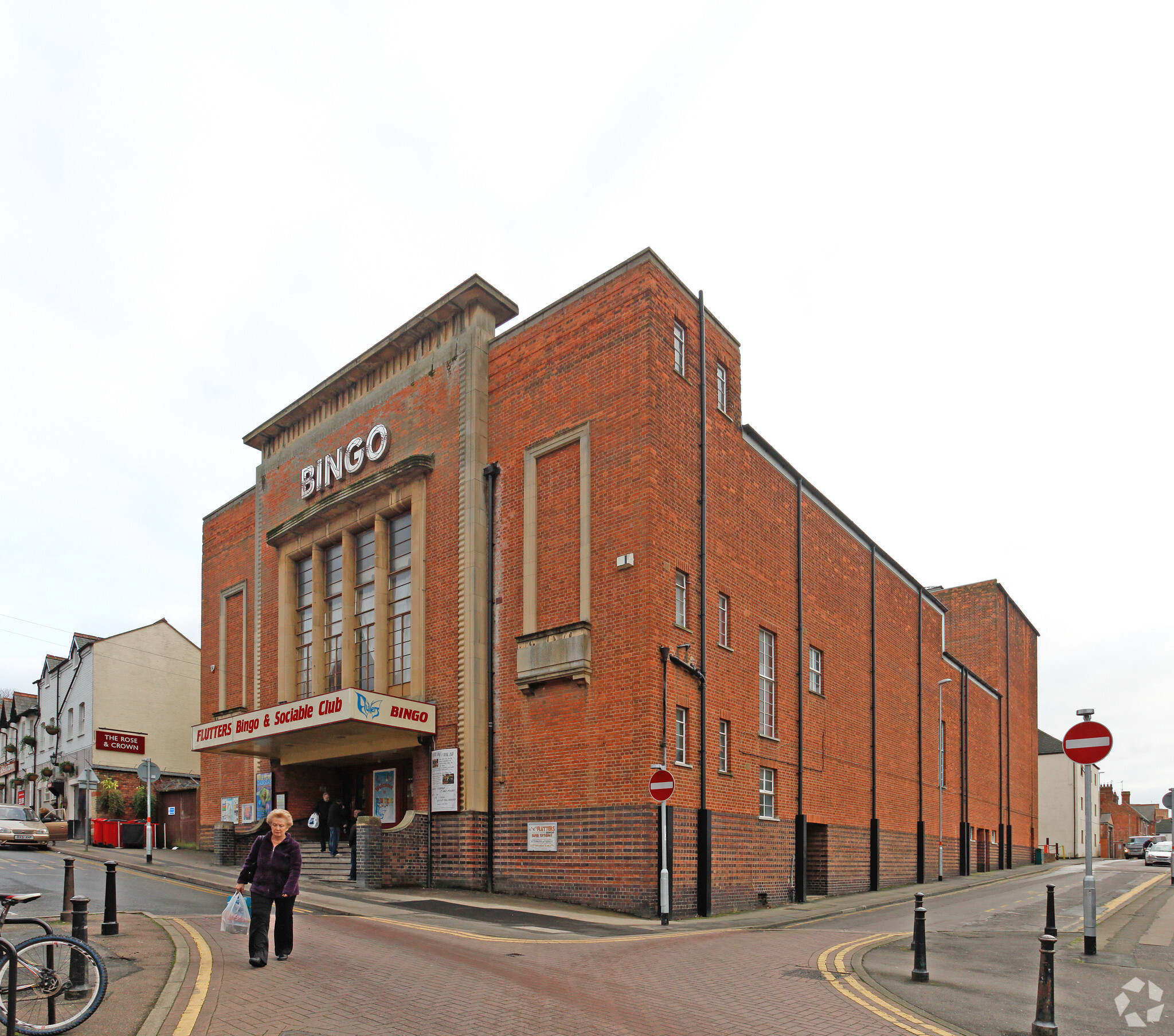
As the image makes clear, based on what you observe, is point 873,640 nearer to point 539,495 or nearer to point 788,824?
point 788,824

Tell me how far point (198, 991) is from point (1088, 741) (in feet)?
38.8

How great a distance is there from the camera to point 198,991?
9.02m

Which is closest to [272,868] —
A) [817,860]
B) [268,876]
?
[268,876]

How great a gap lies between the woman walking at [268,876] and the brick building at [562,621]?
10.2 metres

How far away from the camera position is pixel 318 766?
29062 millimetres

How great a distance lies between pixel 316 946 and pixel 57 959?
4.84m

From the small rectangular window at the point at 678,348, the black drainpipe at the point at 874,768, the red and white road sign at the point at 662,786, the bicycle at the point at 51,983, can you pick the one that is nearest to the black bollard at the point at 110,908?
the bicycle at the point at 51,983

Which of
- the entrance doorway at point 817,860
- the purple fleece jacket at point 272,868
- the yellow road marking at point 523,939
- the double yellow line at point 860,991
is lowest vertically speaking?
the entrance doorway at point 817,860

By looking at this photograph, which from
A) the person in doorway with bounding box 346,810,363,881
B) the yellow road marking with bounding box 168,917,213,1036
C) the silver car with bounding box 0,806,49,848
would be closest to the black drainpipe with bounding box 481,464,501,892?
the person in doorway with bounding box 346,810,363,881

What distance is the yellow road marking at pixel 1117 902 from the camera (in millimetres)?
18359

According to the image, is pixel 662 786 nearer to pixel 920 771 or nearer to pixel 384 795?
pixel 384 795

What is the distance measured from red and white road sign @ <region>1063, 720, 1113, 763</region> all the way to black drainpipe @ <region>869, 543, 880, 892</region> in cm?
1849

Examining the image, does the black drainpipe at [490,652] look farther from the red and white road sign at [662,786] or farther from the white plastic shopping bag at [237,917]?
the white plastic shopping bag at [237,917]

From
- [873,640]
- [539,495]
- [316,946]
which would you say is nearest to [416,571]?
[539,495]
